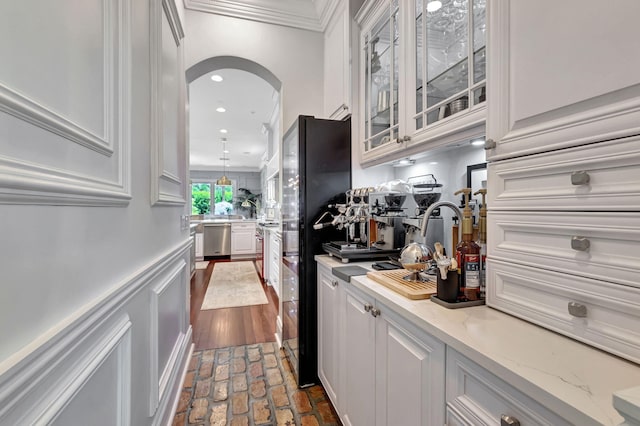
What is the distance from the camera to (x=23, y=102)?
18.7 inches

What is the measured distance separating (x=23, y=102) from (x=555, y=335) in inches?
48.8

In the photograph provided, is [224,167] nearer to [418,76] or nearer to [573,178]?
[418,76]

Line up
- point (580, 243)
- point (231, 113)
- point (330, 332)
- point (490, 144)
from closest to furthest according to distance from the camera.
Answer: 1. point (580, 243)
2. point (490, 144)
3. point (330, 332)
4. point (231, 113)

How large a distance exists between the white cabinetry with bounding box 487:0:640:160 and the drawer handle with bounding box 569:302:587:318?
1.29 ft

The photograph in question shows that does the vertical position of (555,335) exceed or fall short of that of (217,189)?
it falls short

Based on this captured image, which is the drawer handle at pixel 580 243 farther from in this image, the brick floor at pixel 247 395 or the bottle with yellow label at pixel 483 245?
the brick floor at pixel 247 395

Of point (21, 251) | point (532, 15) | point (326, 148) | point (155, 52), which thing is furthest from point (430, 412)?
point (155, 52)

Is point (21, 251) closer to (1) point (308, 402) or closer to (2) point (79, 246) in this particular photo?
(2) point (79, 246)

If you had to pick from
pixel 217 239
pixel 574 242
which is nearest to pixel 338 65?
pixel 574 242

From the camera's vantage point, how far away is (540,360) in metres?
0.62

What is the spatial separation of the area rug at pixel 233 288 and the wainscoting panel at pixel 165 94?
215 cm

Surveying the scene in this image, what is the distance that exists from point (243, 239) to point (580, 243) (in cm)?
691

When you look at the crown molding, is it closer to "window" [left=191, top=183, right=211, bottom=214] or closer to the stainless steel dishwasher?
the stainless steel dishwasher

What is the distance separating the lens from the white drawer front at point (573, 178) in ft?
2.02
